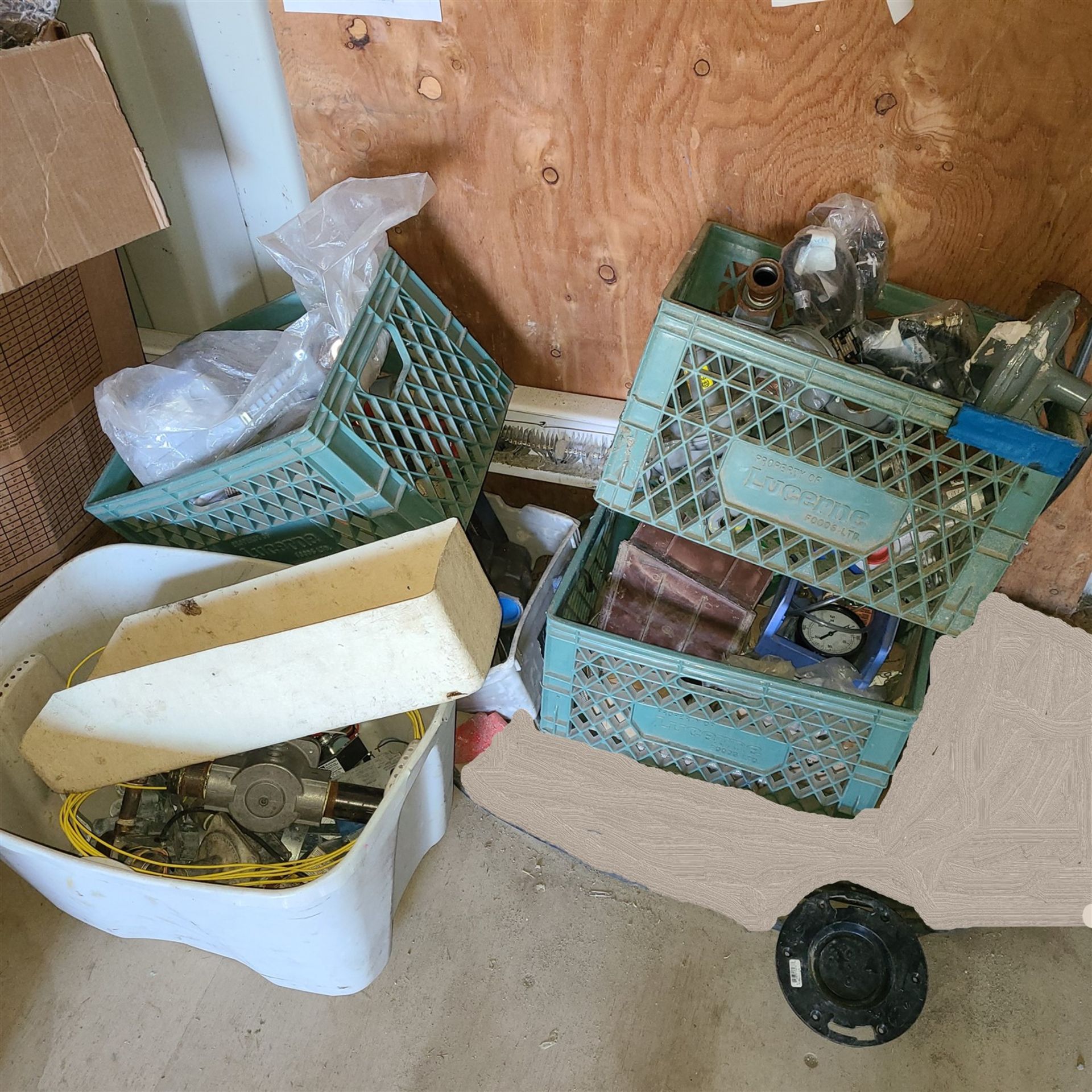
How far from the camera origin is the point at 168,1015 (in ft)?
3.85

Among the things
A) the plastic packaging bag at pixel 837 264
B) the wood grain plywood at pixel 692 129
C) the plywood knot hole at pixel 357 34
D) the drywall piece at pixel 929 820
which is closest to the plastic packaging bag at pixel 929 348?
the plastic packaging bag at pixel 837 264

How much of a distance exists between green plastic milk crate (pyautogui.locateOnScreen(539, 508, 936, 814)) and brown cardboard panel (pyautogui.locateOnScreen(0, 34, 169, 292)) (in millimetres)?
694

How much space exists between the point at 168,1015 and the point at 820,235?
1.30 meters

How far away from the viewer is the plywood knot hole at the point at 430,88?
3.79 ft

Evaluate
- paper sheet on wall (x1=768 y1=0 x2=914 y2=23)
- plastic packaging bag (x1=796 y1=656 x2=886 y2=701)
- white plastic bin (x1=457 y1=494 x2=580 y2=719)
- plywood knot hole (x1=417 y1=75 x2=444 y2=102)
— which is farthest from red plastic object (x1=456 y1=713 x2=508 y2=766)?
paper sheet on wall (x1=768 y1=0 x2=914 y2=23)

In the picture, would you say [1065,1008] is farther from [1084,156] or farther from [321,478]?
[321,478]

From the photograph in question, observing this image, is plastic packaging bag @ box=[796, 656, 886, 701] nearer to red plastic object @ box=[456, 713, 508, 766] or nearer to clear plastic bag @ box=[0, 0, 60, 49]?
red plastic object @ box=[456, 713, 508, 766]

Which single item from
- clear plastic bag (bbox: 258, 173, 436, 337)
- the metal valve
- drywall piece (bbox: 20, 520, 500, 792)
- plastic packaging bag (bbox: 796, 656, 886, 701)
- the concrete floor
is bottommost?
the concrete floor

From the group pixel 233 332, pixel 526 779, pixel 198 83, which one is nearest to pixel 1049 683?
pixel 526 779

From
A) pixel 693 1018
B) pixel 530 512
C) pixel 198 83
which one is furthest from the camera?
pixel 530 512

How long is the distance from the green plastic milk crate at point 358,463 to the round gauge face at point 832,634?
51 cm

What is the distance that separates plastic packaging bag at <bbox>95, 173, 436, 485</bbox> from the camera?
1.10 m

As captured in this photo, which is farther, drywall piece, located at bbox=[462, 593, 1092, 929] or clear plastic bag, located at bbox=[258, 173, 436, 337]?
drywall piece, located at bbox=[462, 593, 1092, 929]

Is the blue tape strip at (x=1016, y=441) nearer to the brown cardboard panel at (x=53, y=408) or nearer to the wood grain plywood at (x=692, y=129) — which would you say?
the wood grain plywood at (x=692, y=129)
